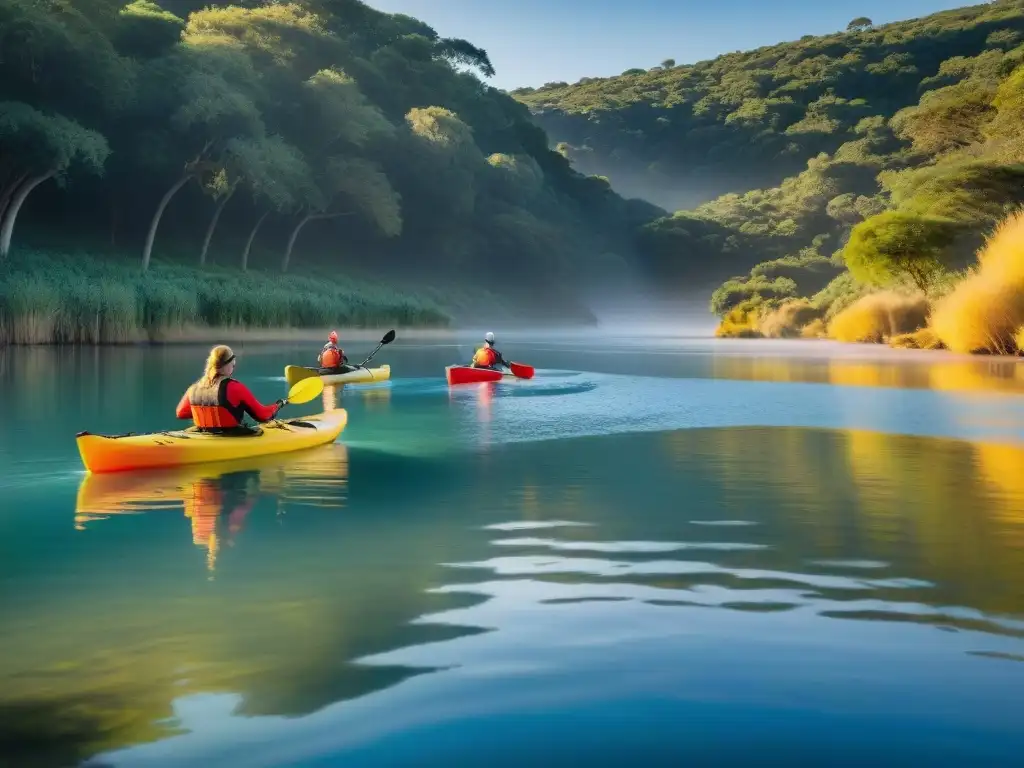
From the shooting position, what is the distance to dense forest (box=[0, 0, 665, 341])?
37.7 m

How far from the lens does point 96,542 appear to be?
24.8 feet

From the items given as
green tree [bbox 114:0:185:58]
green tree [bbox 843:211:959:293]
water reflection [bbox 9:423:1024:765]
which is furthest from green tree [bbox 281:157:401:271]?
water reflection [bbox 9:423:1024:765]

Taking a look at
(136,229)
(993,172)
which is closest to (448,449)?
(993,172)

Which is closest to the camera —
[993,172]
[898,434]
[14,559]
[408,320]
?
[14,559]

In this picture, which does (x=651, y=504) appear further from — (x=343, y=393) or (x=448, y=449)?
(x=343, y=393)

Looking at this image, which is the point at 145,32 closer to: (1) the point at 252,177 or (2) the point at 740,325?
(1) the point at 252,177

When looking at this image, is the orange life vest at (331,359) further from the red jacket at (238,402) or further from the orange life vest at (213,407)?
the orange life vest at (213,407)

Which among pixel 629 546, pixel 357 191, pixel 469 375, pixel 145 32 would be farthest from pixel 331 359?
pixel 357 191

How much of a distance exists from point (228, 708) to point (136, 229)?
55938mm

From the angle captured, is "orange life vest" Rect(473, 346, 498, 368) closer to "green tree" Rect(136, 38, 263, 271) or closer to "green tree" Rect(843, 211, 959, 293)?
"green tree" Rect(843, 211, 959, 293)

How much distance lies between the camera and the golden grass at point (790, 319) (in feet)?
188

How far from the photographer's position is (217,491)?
984 centimetres

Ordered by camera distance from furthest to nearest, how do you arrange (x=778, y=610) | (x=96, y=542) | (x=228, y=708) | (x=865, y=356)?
(x=865, y=356) → (x=96, y=542) → (x=778, y=610) → (x=228, y=708)

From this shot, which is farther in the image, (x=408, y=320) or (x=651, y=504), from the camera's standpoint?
(x=408, y=320)
